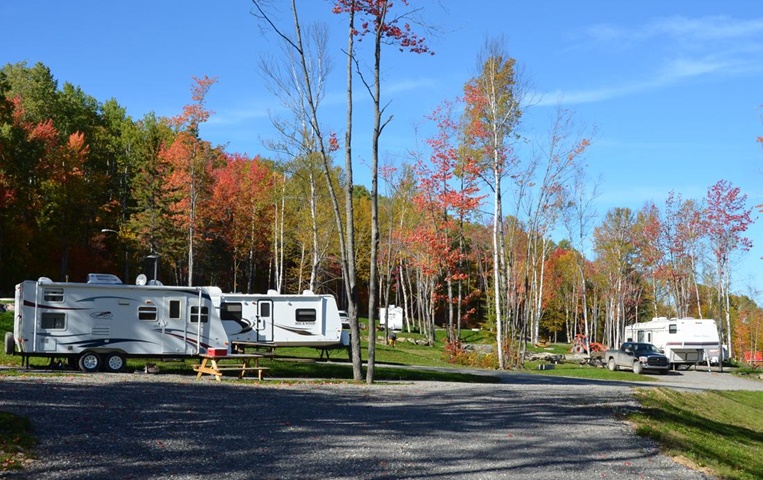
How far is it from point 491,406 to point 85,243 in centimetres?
4601

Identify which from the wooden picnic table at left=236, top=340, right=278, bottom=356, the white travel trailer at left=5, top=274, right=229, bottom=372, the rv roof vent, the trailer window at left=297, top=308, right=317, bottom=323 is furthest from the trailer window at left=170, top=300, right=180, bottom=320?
the trailer window at left=297, top=308, right=317, bottom=323

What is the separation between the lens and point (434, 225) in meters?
38.7

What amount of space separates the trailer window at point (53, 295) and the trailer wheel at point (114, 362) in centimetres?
210

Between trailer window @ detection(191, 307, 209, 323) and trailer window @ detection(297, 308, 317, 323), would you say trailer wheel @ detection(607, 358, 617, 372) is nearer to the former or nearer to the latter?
trailer window @ detection(297, 308, 317, 323)

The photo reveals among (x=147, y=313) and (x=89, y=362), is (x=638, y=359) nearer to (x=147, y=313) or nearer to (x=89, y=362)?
(x=147, y=313)

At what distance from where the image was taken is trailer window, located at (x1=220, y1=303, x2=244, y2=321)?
85.6 feet

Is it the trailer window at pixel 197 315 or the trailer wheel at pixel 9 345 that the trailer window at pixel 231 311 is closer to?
the trailer window at pixel 197 315

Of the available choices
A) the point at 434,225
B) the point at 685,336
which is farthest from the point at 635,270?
the point at 434,225

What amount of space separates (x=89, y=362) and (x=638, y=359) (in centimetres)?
2491

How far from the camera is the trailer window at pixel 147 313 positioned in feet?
69.9

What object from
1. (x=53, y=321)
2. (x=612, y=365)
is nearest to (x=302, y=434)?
(x=53, y=321)

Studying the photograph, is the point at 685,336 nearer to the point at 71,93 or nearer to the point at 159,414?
the point at 159,414

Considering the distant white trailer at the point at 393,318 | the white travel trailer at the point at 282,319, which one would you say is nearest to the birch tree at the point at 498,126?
the white travel trailer at the point at 282,319

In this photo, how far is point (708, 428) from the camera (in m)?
15.7
